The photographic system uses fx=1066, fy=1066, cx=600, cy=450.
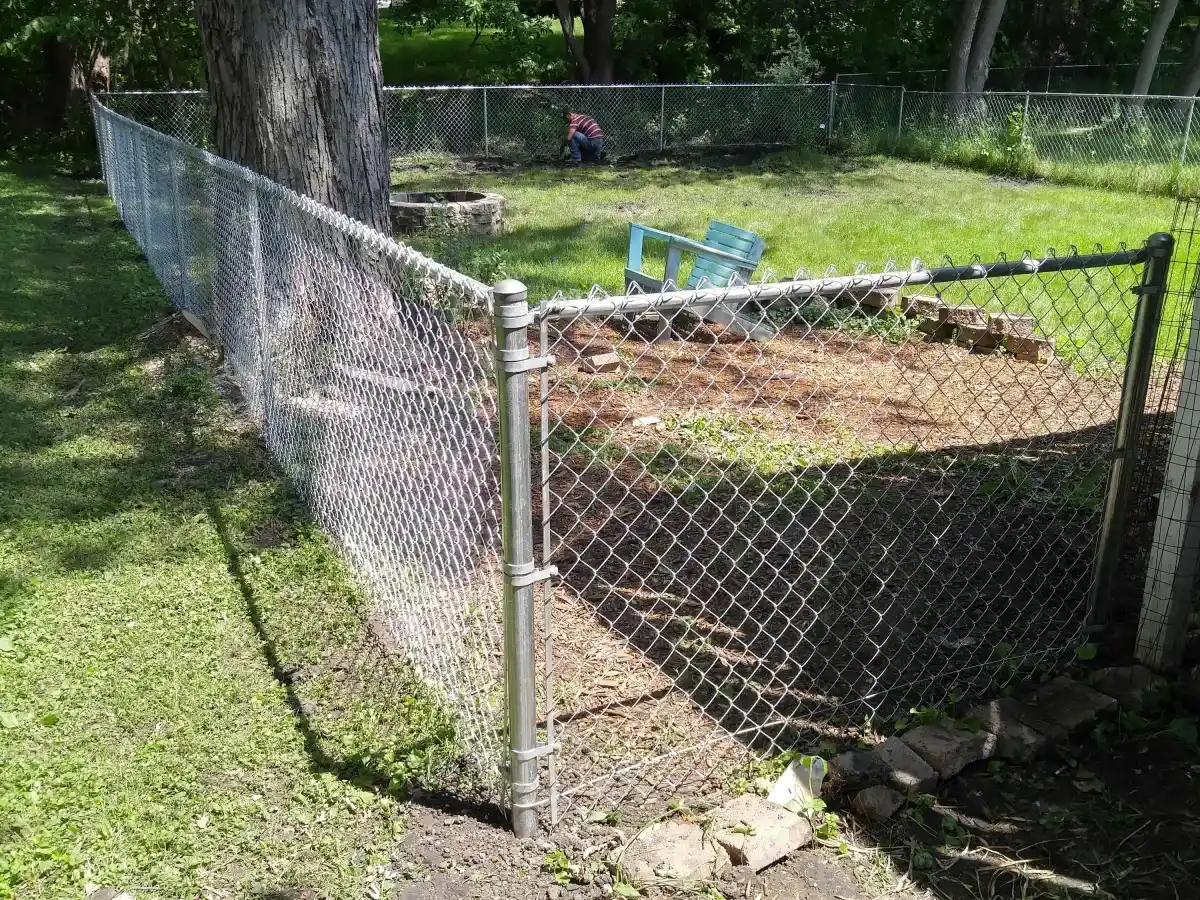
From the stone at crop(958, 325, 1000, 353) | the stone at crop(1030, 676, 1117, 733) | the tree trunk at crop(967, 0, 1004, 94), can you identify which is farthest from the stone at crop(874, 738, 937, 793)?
the tree trunk at crop(967, 0, 1004, 94)

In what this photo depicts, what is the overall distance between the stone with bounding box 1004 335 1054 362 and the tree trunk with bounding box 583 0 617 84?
57.4ft

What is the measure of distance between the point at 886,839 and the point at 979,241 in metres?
8.78

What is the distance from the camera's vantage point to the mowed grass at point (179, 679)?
2777 millimetres

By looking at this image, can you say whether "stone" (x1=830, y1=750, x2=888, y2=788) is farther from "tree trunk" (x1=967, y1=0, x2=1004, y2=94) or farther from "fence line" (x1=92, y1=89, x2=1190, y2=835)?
"tree trunk" (x1=967, y1=0, x2=1004, y2=94)

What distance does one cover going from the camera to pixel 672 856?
2.70 m

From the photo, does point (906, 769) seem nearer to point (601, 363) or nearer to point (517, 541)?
point (517, 541)

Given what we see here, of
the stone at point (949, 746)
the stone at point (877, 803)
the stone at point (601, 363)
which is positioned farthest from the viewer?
the stone at point (601, 363)

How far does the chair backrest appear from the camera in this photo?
738cm

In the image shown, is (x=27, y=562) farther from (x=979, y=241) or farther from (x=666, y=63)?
(x=666, y=63)

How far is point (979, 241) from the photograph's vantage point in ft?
34.5

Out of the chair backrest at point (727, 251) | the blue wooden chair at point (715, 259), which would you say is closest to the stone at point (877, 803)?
the blue wooden chair at point (715, 259)

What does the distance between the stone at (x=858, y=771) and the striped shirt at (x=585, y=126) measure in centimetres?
1570

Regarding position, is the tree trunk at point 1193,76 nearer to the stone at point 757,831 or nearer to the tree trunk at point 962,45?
the tree trunk at point 962,45

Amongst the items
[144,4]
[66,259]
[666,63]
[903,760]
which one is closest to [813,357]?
[903,760]
